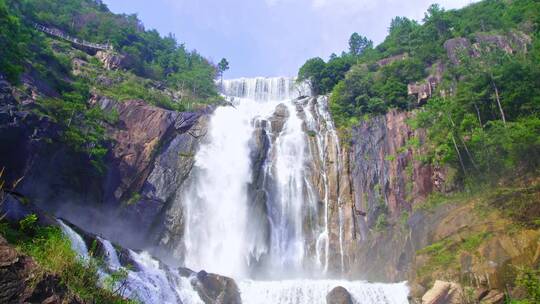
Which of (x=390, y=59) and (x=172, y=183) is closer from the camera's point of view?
(x=172, y=183)

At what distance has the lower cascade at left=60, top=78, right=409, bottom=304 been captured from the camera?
28531mm

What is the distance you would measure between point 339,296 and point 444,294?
4606 mm

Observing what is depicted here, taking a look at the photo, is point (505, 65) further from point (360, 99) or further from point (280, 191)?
point (280, 191)

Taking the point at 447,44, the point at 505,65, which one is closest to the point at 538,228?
the point at 505,65

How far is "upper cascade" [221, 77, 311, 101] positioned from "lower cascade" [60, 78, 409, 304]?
1779 centimetres

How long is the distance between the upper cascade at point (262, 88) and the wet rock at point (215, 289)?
35494 mm

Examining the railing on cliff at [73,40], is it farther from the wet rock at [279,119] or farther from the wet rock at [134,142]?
the wet rock at [279,119]

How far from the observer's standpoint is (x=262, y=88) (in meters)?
58.3

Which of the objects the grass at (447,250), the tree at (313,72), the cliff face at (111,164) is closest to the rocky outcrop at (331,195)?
the grass at (447,250)

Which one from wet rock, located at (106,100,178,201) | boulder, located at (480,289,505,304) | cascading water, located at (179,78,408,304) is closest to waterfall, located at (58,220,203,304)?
cascading water, located at (179,78,408,304)

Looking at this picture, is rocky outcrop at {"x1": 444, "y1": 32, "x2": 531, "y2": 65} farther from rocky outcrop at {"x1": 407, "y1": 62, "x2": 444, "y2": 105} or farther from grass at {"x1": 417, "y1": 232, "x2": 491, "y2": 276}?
grass at {"x1": 417, "y1": 232, "x2": 491, "y2": 276}

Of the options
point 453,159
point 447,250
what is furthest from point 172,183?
point 447,250

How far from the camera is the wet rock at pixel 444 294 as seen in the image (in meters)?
17.9

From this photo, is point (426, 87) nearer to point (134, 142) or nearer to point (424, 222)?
point (424, 222)
